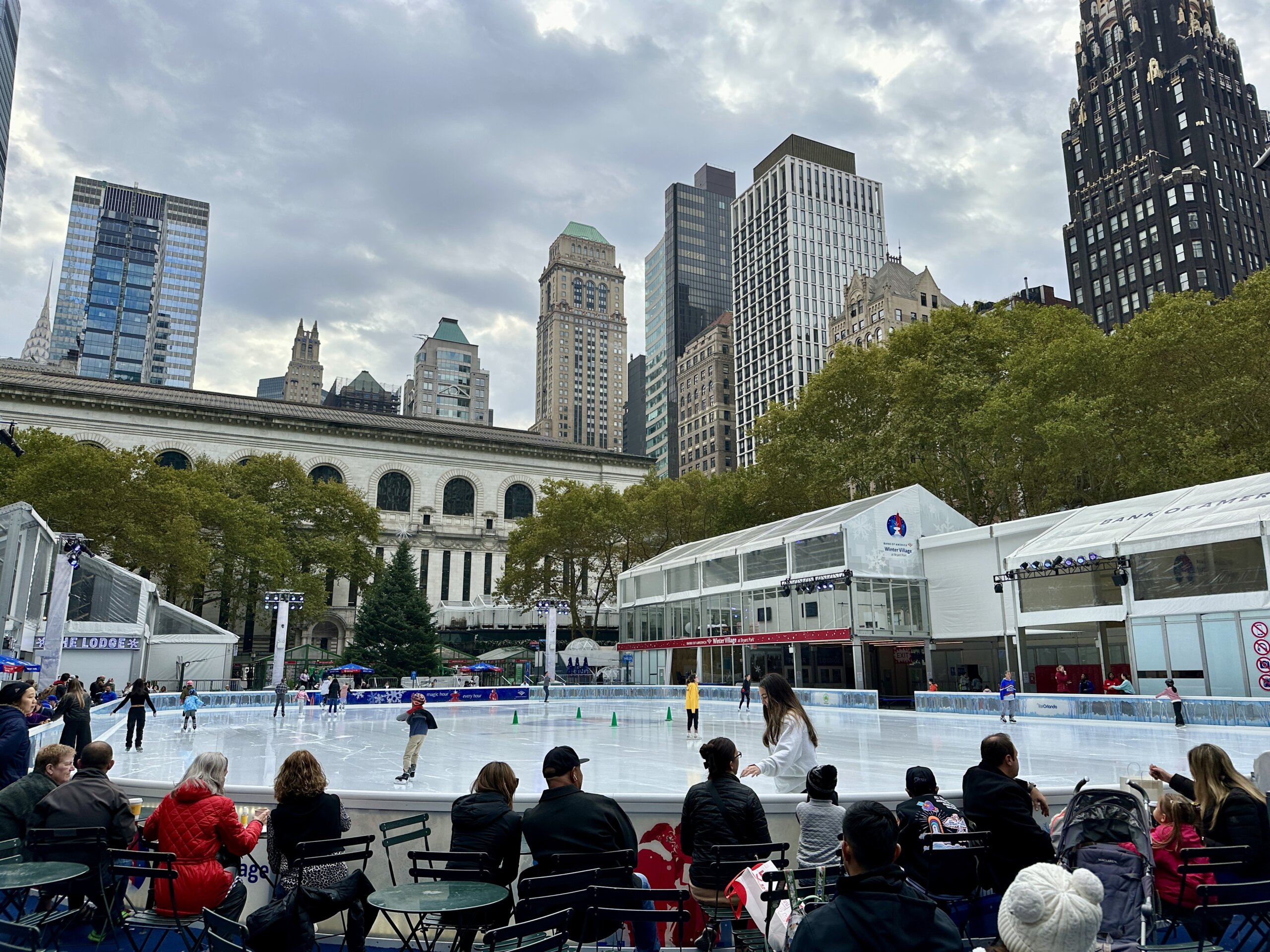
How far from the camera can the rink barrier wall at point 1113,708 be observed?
77.4 feet

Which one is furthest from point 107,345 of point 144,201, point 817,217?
point 817,217

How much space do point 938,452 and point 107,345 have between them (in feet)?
573

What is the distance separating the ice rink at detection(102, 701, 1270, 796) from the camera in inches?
583

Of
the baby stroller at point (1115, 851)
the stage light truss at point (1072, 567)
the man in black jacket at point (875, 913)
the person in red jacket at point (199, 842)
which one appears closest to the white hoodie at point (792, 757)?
the baby stroller at point (1115, 851)

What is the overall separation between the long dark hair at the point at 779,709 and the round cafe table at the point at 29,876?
16.8 ft

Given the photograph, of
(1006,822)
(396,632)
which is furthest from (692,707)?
(396,632)

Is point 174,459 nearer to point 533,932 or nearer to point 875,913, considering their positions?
point 533,932

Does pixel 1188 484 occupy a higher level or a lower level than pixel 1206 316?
lower

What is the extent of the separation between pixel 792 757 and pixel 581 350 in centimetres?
18374

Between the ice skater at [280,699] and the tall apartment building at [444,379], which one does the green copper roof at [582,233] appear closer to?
the tall apartment building at [444,379]

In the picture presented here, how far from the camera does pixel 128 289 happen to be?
577 feet

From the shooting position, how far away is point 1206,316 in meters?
36.2

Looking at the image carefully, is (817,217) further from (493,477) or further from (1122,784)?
(1122,784)

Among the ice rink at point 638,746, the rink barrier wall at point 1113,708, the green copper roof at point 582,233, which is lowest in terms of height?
the ice rink at point 638,746
